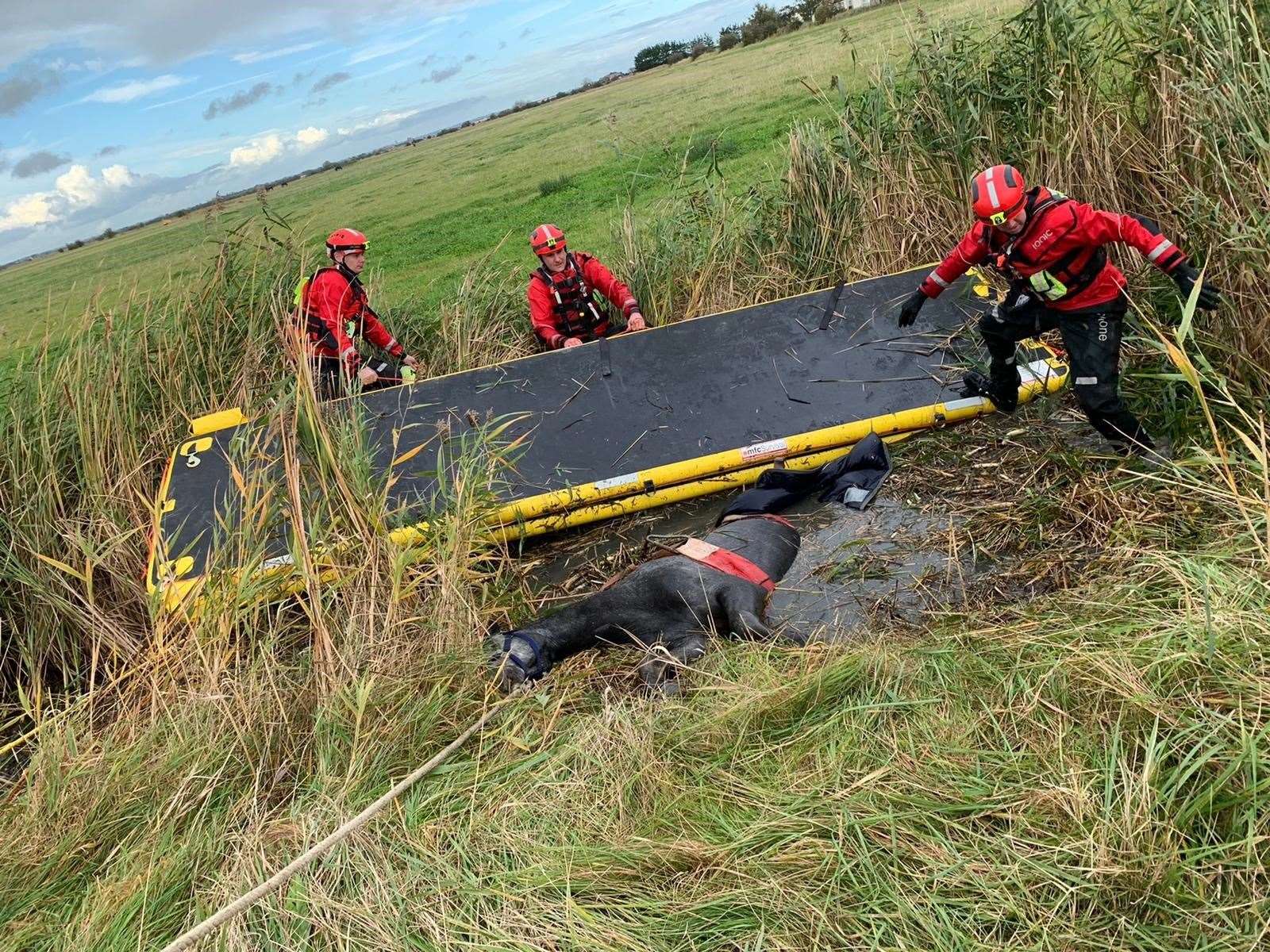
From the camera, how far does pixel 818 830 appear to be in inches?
94.5

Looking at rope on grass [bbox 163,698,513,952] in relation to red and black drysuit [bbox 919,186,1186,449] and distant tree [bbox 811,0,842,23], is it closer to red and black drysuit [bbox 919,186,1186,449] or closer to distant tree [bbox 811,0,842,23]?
red and black drysuit [bbox 919,186,1186,449]

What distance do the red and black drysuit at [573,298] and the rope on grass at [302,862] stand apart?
14.4 ft

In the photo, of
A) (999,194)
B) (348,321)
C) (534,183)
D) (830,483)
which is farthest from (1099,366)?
(534,183)

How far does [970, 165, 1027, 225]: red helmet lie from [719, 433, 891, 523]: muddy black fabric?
1.32 m

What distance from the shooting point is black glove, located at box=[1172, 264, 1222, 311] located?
387 centimetres

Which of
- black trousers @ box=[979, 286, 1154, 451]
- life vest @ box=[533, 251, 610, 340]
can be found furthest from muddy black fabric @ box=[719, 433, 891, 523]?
life vest @ box=[533, 251, 610, 340]

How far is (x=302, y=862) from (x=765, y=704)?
4.67 ft

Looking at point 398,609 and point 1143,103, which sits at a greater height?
point 1143,103

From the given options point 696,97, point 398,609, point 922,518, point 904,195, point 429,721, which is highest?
point 696,97

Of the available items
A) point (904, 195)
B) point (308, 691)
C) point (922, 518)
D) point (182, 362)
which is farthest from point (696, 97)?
point (308, 691)

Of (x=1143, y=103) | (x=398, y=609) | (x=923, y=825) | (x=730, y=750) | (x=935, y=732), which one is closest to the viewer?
(x=923, y=825)

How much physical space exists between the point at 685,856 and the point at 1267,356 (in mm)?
3209

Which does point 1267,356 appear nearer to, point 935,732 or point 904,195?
point 935,732

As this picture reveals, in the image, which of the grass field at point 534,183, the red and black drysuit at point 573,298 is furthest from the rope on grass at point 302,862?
the red and black drysuit at point 573,298
